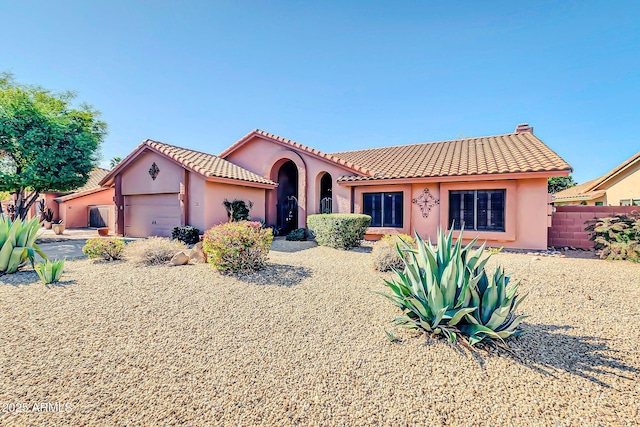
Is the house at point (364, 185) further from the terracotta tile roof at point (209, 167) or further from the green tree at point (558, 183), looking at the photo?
the green tree at point (558, 183)

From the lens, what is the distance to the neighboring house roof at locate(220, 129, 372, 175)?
47.2ft

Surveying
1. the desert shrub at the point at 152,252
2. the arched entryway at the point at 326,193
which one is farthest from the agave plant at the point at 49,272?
the arched entryway at the point at 326,193

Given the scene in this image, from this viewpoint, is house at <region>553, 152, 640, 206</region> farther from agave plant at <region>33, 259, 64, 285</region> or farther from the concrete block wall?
agave plant at <region>33, 259, 64, 285</region>

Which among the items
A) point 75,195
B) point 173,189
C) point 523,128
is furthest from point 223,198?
point 75,195

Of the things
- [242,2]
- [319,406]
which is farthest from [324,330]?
[242,2]

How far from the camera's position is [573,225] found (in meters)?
11.7

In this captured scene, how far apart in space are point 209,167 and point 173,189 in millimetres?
2330

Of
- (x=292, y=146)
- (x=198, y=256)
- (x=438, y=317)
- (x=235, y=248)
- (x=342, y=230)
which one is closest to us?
(x=438, y=317)

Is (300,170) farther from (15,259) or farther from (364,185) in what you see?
(15,259)

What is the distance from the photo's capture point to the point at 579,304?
5309 mm

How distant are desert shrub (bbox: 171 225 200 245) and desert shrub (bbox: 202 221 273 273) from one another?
6412 millimetres

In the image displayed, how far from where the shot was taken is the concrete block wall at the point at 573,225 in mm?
11438

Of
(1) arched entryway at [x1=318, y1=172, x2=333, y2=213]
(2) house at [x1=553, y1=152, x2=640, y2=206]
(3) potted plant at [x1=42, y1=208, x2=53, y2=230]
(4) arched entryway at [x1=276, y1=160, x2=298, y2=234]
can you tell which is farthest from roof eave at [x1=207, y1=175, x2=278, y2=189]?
(3) potted plant at [x1=42, y1=208, x2=53, y2=230]

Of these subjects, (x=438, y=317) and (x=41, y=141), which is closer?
(x=438, y=317)
